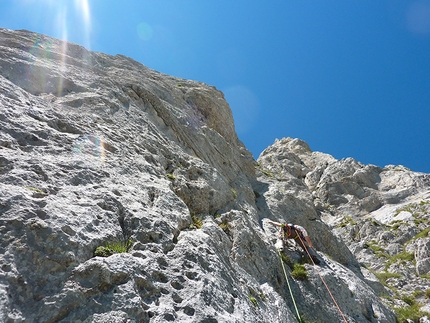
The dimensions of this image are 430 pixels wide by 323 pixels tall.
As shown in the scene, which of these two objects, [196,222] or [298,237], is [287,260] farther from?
[196,222]

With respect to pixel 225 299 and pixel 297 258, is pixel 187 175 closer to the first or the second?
pixel 297 258

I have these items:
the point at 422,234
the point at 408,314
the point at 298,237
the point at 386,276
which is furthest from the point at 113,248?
the point at 422,234

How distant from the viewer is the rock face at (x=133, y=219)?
6.20 metres

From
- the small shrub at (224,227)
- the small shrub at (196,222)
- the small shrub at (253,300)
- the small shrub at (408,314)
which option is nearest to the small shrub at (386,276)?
the small shrub at (408,314)

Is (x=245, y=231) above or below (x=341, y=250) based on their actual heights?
below

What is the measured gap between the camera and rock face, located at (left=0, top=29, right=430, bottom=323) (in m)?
6.20

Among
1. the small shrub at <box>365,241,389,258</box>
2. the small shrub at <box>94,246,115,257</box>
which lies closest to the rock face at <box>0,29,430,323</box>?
the small shrub at <box>94,246,115,257</box>

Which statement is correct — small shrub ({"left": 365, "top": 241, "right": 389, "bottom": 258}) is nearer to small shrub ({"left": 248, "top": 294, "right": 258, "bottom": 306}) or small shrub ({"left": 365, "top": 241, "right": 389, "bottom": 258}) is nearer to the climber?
the climber

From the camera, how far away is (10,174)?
7574 millimetres

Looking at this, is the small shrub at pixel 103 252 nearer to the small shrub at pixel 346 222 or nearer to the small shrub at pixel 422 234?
the small shrub at pixel 422 234

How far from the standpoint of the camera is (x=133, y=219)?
8.82 metres

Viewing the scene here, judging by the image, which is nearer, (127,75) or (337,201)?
(127,75)

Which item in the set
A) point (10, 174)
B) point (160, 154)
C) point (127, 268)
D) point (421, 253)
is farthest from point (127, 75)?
point (421, 253)

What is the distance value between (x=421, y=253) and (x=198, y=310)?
27.6 metres
